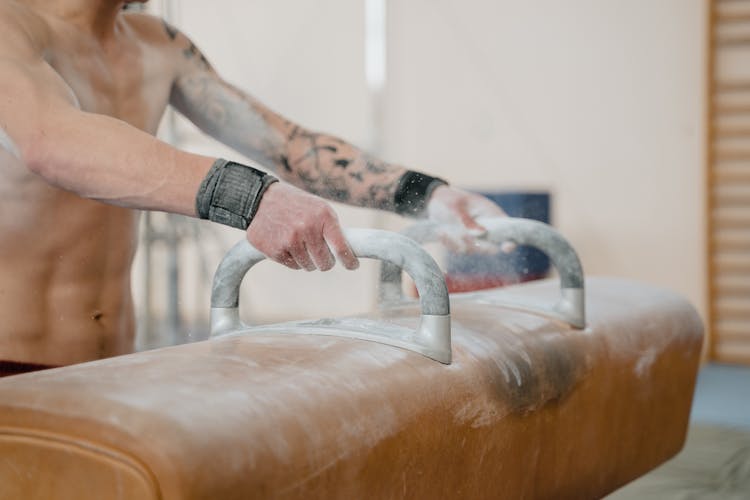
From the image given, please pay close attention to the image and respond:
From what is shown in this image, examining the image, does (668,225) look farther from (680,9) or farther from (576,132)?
(680,9)

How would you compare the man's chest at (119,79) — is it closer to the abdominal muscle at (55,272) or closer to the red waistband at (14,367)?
the abdominal muscle at (55,272)

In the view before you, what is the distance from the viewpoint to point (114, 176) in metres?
0.97

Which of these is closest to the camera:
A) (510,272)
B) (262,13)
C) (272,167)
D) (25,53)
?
(25,53)

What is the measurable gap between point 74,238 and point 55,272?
0.19 ft

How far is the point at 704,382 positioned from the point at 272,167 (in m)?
2.86

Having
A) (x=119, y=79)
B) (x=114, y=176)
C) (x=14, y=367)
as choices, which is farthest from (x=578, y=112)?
(x=114, y=176)

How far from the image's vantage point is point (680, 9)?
13.5 feet

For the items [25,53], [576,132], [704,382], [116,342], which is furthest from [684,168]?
[25,53]

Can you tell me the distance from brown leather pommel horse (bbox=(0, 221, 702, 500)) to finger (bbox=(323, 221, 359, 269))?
2 centimetres

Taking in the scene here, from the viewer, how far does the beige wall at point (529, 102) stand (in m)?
4.15

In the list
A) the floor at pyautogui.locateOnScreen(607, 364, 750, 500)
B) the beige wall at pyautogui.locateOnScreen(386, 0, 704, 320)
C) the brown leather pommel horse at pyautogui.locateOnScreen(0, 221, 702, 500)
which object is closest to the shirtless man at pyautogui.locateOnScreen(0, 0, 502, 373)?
the brown leather pommel horse at pyautogui.locateOnScreen(0, 221, 702, 500)

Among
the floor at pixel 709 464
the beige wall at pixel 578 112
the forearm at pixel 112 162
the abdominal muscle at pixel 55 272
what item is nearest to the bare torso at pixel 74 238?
the abdominal muscle at pixel 55 272

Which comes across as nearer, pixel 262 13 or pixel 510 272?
pixel 510 272

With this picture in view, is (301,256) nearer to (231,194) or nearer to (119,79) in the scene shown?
(231,194)
